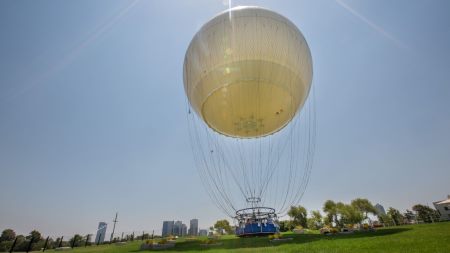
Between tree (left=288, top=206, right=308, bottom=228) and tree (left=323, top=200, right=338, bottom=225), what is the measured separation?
5311 millimetres

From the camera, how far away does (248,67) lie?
11.4 m

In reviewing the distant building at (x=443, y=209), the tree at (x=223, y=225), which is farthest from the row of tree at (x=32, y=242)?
the distant building at (x=443, y=209)

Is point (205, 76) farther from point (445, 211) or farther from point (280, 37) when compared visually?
point (445, 211)

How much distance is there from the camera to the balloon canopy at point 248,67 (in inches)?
445

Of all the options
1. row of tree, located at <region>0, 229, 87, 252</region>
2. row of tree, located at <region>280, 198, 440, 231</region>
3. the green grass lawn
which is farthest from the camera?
A: row of tree, located at <region>280, 198, 440, 231</region>

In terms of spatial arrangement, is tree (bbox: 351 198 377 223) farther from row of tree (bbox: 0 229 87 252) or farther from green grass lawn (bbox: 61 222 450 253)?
row of tree (bbox: 0 229 87 252)

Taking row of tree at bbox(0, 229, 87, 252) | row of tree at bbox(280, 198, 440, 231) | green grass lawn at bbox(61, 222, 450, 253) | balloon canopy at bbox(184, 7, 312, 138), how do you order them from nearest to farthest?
green grass lawn at bbox(61, 222, 450, 253)
balloon canopy at bbox(184, 7, 312, 138)
row of tree at bbox(0, 229, 87, 252)
row of tree at bbox(280, 198, 440, 231)

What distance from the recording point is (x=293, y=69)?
Result: 39.8ft

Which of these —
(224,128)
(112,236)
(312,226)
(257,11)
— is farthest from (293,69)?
(312,226)

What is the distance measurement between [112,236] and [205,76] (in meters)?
35.5

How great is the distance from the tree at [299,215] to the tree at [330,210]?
531cm

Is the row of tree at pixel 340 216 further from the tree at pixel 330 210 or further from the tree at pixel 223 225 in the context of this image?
the tree at pixel 223 225

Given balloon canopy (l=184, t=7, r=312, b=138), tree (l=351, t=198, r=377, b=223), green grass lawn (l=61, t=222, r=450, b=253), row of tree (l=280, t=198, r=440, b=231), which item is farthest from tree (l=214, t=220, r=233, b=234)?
balloon canopy (l=184, t=7, r=312, b=138)

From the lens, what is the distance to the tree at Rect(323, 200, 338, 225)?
5328cm
